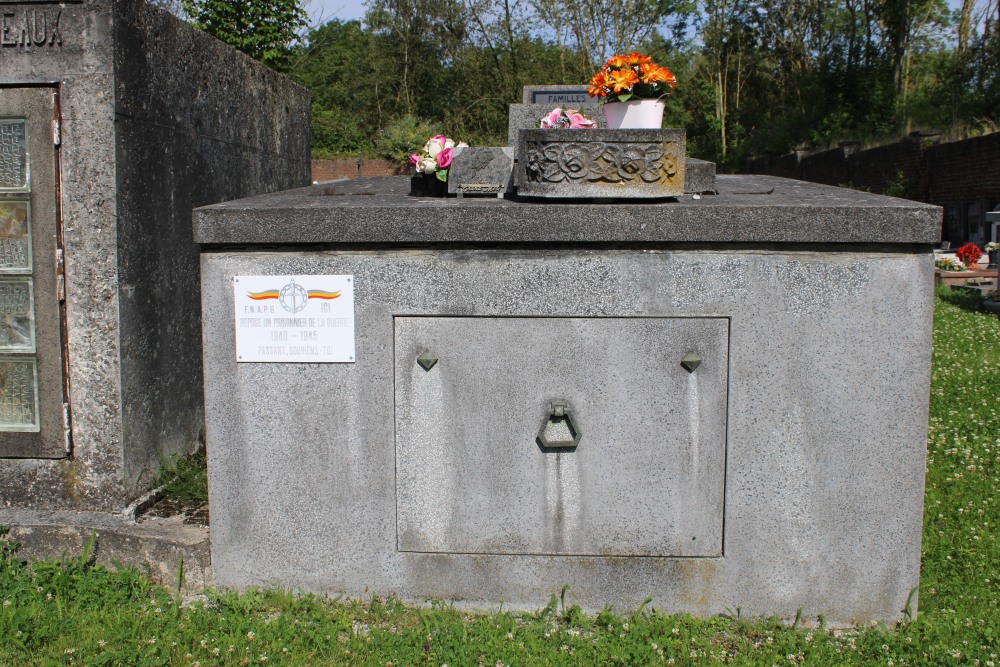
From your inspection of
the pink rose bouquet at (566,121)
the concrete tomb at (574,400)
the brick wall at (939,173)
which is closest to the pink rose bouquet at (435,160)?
the pink rose bouquet at (566,121)

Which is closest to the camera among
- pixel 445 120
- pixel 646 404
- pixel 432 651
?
pixel 432 651

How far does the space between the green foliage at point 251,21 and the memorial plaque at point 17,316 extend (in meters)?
17.7

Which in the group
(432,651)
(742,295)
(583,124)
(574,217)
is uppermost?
(583,124)

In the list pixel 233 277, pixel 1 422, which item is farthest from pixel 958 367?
pixel 1 422

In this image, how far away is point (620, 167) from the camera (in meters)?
3.48

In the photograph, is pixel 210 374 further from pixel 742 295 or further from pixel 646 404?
pixel 742 295

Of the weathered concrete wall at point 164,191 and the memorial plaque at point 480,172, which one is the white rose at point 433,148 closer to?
the memorial plaque at point 480,172

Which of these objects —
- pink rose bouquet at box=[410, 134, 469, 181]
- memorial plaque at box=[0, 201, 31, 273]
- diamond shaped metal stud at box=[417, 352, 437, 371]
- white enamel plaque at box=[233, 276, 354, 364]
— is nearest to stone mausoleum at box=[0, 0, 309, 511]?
memorial plaque at box=[0, 201, 31, 273]

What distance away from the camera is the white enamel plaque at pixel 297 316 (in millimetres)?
3426

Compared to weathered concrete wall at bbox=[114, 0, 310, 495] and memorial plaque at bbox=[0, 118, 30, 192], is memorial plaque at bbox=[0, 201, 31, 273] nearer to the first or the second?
memorial plaque at bbox=[0, 118, 30, 192]

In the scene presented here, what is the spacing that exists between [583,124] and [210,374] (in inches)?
79.5

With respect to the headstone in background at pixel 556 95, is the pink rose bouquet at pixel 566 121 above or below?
below

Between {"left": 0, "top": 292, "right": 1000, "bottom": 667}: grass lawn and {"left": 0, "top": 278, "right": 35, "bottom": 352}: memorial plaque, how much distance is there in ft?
2.82

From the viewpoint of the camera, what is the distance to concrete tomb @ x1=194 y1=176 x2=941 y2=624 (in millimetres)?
3311
